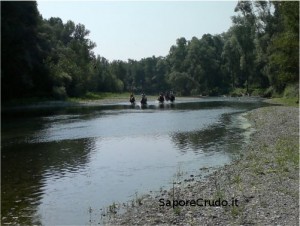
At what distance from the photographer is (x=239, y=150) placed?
24.8m

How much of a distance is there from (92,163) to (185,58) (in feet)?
495

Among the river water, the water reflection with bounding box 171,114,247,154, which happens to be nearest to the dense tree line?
the water reflection with bounding box 171,114,247,154

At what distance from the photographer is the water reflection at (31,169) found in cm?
1394

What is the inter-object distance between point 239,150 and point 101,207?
41.9ft

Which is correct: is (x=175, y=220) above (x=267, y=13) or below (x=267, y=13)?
below

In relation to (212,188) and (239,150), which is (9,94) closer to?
(239,150)

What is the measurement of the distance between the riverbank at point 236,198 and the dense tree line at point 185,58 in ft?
87.4

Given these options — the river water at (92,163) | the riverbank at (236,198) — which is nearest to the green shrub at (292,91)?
the river water at (92,163)

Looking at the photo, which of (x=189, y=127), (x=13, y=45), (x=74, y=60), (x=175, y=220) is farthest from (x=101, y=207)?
(x=74, y=60)

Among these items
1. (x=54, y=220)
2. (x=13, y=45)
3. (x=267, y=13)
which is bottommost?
(x=54, y=220)

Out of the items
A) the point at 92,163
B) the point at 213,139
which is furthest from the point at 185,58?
the point at 92,163

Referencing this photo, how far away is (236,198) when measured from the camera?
1347 centimetres

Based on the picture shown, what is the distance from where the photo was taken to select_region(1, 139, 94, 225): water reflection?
13.9m

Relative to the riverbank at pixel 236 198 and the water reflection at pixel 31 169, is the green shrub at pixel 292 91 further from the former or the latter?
the riverbank at pixel 236 198
